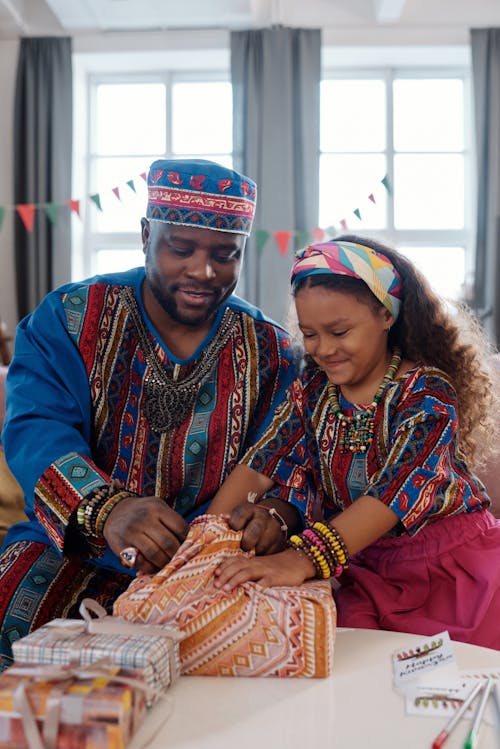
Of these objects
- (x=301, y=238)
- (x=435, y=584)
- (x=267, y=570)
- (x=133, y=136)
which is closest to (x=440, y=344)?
(x=435, y=584)

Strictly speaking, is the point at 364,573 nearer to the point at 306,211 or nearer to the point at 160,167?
the point at 160,167

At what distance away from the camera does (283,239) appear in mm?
4953

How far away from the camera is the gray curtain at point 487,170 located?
5016mm

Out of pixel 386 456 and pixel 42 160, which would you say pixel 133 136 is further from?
pixel 386 456

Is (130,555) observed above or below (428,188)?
below

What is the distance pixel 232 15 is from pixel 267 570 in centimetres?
447

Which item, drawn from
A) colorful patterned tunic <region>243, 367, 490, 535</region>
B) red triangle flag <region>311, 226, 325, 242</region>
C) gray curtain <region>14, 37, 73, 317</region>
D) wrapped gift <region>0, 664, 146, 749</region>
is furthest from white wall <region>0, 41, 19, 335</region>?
wrapped gift <region>0, 664, 146, 749</region>

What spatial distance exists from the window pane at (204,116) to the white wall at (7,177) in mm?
1057

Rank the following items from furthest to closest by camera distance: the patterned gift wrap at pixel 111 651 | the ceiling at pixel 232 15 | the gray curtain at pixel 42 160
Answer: the gray curtain at pixel 42 160 < the ceiling at pixel 232 15 < the patterned gift wrap at pixel 111 651

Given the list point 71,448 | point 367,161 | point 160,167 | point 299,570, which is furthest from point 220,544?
point 367,161

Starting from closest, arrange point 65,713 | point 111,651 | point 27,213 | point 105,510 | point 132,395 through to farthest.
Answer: point 65,713
point 111,651
point 105,510
point 132,395
point 27,213

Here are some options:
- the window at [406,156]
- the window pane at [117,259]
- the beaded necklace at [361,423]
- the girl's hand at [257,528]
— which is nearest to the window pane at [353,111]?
the window at [406,156]

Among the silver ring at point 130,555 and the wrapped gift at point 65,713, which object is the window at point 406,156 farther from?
the wrapped gift at point 65,713

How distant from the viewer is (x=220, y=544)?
4.52 feet
